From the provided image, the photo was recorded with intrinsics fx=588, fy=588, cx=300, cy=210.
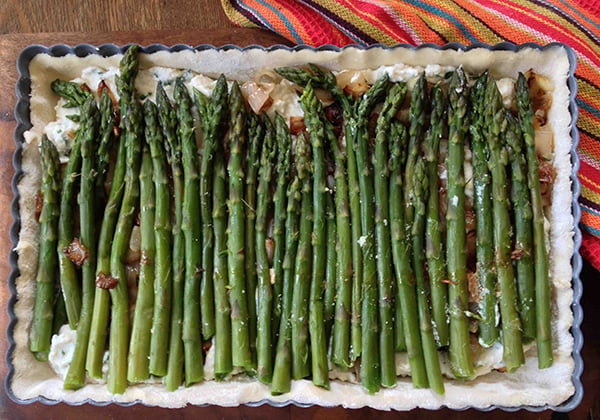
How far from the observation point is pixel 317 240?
6.01ft

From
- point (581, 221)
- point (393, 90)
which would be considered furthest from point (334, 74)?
point (581, 221)

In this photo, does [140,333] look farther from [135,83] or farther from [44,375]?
[135,83]

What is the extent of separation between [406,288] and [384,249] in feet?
0.45

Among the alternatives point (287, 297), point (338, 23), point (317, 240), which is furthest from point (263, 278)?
point (338, 23)

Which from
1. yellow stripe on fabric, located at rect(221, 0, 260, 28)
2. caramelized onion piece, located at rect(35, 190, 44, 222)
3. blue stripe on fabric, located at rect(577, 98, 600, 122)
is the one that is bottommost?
caramelized onion piece, located at rect(35, 190, 44, 222)

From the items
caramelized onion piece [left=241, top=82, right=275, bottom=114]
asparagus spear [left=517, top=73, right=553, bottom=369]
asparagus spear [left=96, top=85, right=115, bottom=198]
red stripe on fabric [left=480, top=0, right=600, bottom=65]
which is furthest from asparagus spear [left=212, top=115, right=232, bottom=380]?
red stripe on fabric [left=480, top=0, right=600, bottom=65]

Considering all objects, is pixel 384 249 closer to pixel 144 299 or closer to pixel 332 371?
pixel 332 371

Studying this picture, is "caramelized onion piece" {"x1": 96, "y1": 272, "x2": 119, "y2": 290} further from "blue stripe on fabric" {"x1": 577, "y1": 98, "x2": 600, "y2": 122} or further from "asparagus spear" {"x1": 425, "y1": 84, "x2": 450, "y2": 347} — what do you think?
"blue stripe on fabric" {"x1": 577, "y1": 98, "x2": 600, "y2": 122}

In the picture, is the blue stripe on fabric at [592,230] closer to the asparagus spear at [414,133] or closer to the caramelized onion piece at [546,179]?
the caramelized onion piece at [546,179]

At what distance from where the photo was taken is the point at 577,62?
198cm

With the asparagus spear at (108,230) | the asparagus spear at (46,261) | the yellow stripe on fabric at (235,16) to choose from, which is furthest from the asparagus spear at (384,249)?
the asparagus spear at (46,261)

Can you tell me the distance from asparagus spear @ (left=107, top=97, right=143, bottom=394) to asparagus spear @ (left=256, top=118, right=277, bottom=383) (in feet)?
1.31

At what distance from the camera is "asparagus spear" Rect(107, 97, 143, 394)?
1.81 meters

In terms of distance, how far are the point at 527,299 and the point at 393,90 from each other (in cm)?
78
